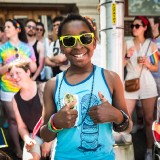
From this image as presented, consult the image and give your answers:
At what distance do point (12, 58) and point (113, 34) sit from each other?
1.43 metres

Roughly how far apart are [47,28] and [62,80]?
8.60 metres

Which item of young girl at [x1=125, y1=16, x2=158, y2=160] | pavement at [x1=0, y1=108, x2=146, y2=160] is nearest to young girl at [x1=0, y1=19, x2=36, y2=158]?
pavement at [x1=0, y1=108, x2=146, y2=160]

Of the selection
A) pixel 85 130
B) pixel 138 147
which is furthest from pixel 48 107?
pixel 138 147

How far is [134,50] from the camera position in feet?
13.9

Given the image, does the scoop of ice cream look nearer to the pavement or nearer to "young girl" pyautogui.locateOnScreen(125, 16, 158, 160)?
"young girl" pyautogui.locateOnScreen(125, 16, 158, 160)

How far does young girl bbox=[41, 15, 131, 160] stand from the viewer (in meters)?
1.81

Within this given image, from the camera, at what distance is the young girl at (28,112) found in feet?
10.5

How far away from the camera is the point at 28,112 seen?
3.59 meters

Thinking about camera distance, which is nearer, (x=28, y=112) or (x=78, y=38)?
(x=78, y=38)

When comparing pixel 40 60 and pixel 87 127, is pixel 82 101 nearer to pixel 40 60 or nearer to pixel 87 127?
pixel 87 127

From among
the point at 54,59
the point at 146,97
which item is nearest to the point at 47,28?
the point at 54,59

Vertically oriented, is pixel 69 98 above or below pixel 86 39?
below

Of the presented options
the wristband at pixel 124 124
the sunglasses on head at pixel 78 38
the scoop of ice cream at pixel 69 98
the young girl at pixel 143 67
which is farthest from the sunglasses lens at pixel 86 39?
the young girl at pixel 143 67

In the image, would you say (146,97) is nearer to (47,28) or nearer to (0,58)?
(0,58)
